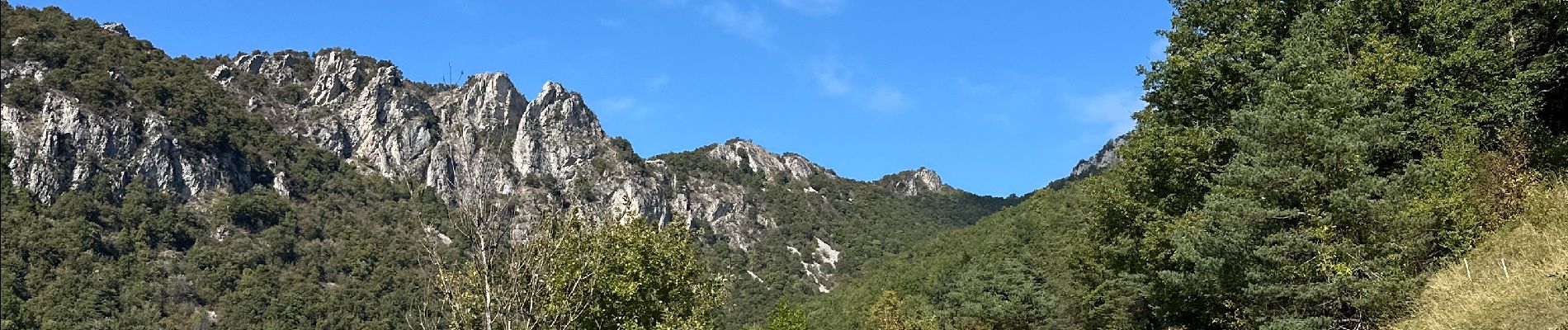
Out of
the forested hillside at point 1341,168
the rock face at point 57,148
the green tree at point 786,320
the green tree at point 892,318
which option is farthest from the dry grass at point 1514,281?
the rock face at point 57,148

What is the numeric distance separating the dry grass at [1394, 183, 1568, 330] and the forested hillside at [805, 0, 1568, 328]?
4cm

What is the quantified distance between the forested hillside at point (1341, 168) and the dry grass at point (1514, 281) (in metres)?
0.04

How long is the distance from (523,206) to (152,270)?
641 feet

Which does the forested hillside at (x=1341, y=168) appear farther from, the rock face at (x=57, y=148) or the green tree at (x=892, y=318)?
the rock face at (x=57, y=148)

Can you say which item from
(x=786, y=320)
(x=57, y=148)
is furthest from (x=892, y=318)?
(x=57, y=148)

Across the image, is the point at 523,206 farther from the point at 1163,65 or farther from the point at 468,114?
the point at 1163,65

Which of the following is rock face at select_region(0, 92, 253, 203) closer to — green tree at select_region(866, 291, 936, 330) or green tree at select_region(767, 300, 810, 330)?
green tree at select_region(767, 300, 810, 330)

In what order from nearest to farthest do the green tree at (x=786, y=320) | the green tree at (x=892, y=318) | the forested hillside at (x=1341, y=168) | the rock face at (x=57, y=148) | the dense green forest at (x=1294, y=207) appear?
the dense green forest at (x=1294, y=207) < the forested hillside at (x=1341, y=168) < the green tree at (x=892, y=318) < the green tree at (x=786, y=320) < the rock face at (x=57, y=148)

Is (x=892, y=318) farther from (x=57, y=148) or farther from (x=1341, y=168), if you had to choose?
(x=57, y=148)

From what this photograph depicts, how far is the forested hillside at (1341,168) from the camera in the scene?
15.6 metres

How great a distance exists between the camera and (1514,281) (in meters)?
12.9

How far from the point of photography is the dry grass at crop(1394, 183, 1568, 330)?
11.3 meters

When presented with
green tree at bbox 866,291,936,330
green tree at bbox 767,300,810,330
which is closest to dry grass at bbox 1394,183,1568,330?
green tree at bbox 866,291,936,330

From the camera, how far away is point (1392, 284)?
15.2 metres
